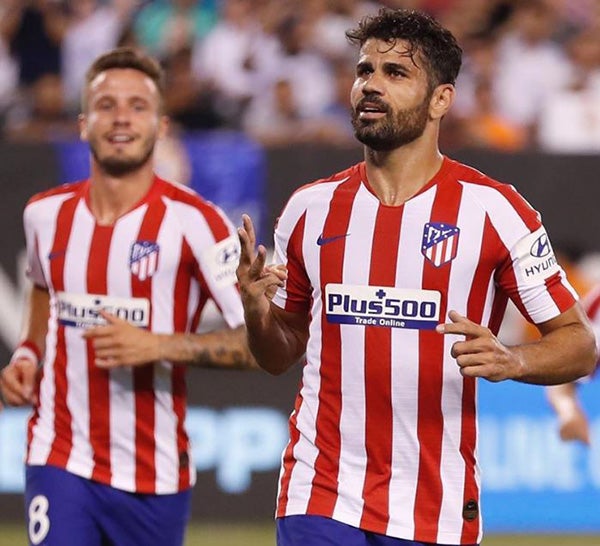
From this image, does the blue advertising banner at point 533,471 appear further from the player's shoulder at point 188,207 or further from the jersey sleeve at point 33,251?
the jersey sleeve at point 33,251

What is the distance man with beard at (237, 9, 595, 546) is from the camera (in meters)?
4.54

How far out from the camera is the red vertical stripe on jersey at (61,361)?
220 inches

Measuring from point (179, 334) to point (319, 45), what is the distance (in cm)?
600

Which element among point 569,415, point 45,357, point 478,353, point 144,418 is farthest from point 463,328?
point 569,415

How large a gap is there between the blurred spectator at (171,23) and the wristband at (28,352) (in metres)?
5.71

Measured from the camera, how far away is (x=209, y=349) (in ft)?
18.6

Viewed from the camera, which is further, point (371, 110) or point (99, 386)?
point (99, 386)

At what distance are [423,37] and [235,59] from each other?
6.79m

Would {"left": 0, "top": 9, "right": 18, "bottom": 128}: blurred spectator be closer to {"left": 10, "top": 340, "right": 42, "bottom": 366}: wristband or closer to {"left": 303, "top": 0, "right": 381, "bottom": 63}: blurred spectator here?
{"left": 303, "top": 0, "right": 381, "bottom": 63}: blurred spectator

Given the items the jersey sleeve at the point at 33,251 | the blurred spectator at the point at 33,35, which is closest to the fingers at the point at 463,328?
the jersey sleeve at the point at 33,251

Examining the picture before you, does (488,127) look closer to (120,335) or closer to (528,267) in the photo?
(120,335)

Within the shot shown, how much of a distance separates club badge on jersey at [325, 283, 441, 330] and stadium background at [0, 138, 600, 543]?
4626 millimetres

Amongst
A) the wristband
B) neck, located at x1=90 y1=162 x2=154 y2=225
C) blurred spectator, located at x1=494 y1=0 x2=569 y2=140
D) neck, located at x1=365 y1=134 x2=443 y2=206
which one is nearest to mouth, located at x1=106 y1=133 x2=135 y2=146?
neck, located at x1=90 y1=162 x2=154 y2=225

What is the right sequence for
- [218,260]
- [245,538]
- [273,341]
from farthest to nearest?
[245,538]
[218,260]
[273,341]
